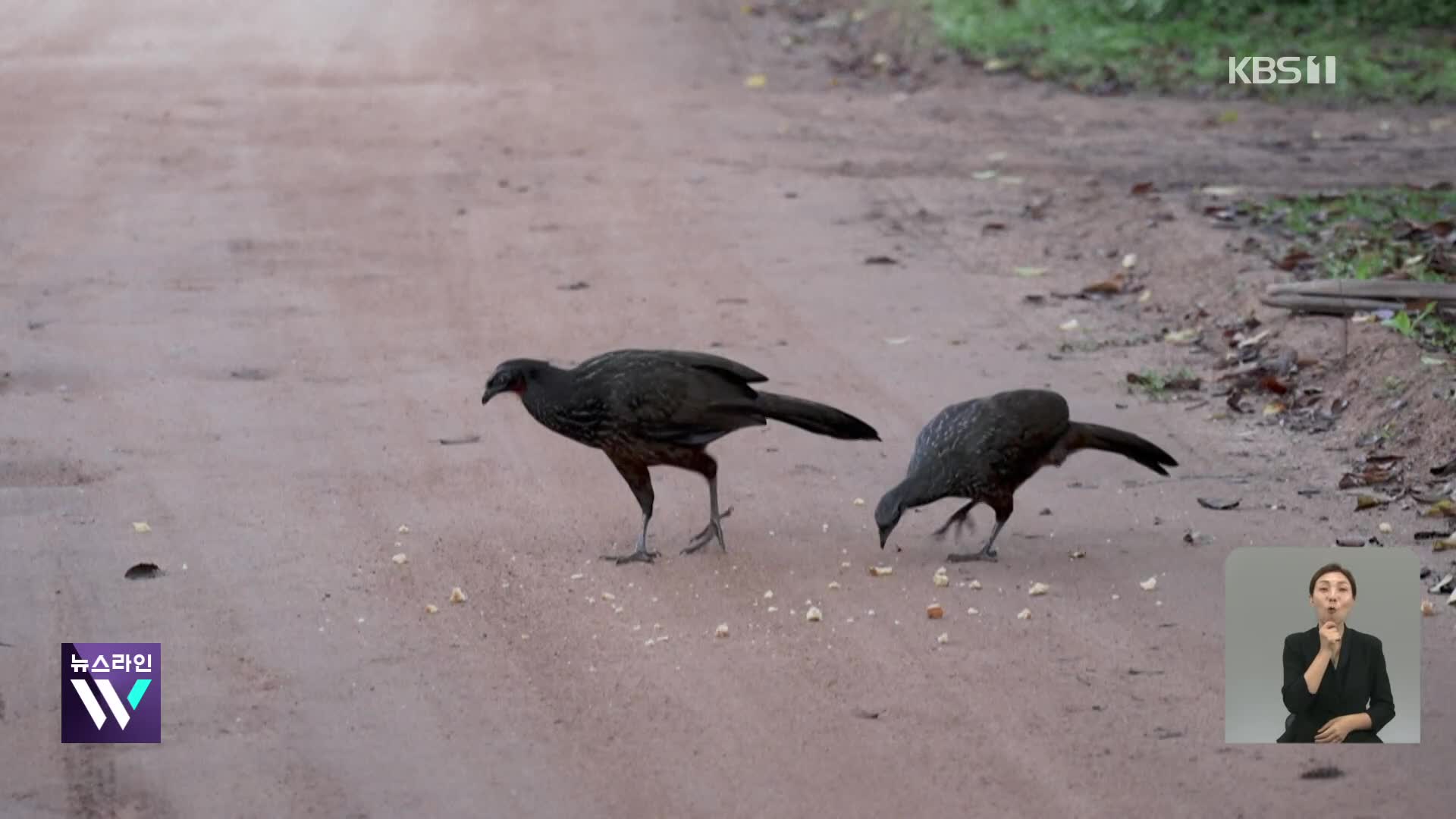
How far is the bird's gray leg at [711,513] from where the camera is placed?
23.1 feet

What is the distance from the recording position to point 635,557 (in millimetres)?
6953

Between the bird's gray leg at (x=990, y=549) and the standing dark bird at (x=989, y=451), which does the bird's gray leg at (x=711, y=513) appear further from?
the bird's gray leg at (x=990, y=549)

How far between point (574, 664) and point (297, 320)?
197 inches

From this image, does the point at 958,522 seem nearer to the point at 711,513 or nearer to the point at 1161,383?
the point at 711,513

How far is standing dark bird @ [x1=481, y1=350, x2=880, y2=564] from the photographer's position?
6.95m

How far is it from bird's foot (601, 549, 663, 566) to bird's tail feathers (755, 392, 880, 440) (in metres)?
0.65

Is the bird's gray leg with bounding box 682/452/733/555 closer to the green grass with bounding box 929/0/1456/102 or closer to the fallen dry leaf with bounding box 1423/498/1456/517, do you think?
the fallen dry leaf with bounding box 1423/498/1456/517

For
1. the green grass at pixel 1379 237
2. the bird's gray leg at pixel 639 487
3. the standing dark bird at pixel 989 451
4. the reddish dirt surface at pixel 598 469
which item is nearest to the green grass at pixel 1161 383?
the reddish dirt surface at pixel 598 469

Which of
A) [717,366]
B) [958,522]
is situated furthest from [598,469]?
[958,522]

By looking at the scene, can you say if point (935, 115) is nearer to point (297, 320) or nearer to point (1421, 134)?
point (1421, 134)

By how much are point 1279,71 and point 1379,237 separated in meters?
6.43

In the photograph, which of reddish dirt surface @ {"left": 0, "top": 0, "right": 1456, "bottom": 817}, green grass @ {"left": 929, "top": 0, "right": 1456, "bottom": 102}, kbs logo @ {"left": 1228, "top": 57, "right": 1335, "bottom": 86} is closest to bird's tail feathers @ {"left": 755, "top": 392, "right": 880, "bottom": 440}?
reddish dirt surface @ {"left": 0, "top": 0, "right": 1456, "bottom": 817}

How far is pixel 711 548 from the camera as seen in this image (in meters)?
7.18

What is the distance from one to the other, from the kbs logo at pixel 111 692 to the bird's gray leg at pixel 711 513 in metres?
1.96
